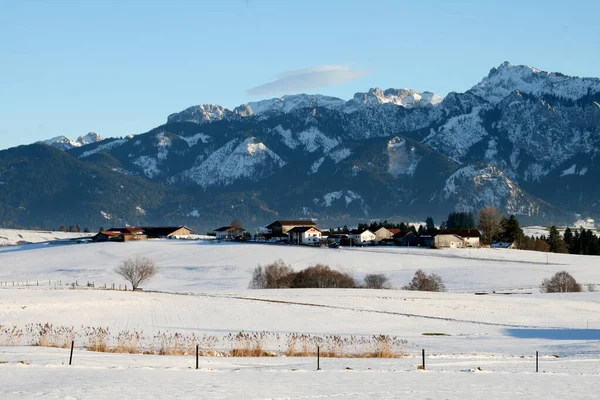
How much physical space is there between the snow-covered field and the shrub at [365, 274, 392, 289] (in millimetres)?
2121

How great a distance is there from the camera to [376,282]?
116875 millimetres

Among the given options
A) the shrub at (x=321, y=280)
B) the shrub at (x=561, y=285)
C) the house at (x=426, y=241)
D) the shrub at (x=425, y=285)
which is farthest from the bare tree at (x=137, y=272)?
the house at (x=426, y=241)

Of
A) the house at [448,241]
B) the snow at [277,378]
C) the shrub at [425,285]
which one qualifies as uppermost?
the house at [448,241]

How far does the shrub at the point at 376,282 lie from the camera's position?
11569 centimetres

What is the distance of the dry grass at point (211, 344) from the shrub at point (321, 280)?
6137 cm

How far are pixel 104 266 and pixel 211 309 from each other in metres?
81.4

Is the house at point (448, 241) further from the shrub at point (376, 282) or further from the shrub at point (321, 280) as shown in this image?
the shrub at point (321, 280)

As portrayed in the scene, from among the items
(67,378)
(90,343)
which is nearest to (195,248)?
(90,343)

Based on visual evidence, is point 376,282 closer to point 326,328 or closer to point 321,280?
point 321,280

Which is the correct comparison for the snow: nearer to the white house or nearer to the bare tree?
the bare tree

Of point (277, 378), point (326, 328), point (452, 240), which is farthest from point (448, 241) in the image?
point (277, 378)

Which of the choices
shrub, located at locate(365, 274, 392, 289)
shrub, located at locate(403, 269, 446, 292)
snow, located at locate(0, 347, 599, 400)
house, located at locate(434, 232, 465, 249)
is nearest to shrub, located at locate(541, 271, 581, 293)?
shrub, located at locate(403, 269, 446, 292)

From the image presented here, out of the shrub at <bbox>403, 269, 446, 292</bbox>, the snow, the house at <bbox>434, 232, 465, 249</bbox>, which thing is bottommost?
the snow

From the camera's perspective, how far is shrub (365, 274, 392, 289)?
380ft
